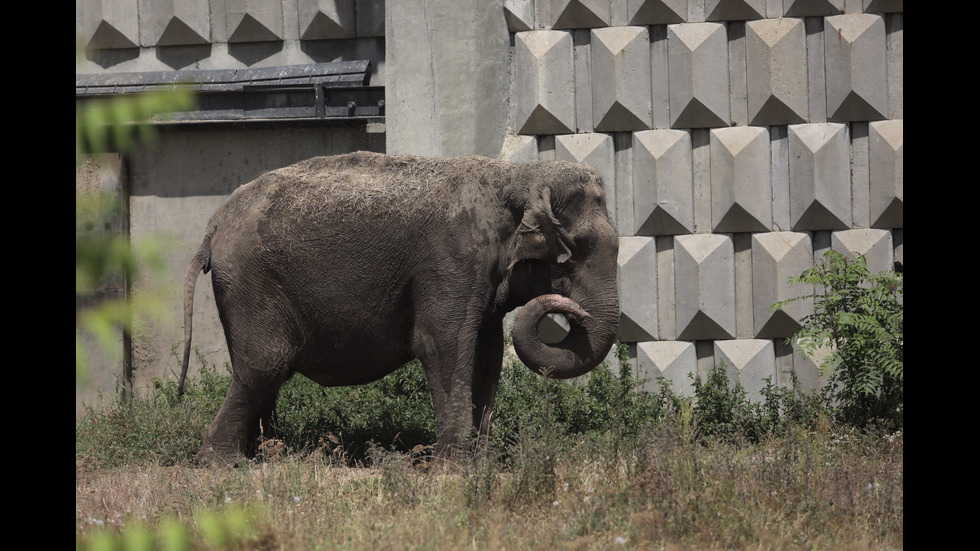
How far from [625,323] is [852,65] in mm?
3230

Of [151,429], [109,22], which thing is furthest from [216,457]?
[109,22]

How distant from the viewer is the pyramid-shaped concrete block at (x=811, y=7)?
29.4ft

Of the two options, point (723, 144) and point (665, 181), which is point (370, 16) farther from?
point (723, 144)

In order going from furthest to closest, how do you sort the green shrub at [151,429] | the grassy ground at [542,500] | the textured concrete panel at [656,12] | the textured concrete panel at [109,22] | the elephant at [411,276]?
1. the textured concrete panel at [109,22]
2. the textured concrete panel at [656,12]
3. the green shrub at [151,429]
4. the elephant at [411,276]
5. the grassy ground at [542,500]

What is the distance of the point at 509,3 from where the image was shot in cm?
930

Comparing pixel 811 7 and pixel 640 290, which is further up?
pixel 811 7

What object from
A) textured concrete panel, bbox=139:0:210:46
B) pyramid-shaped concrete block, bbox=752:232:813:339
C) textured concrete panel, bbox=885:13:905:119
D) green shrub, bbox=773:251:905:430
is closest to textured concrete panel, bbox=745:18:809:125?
textured concrete panel, bbox=885:13:905:119

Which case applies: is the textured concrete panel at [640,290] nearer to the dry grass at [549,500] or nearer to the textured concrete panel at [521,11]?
the textured concrete panel at [521,11]

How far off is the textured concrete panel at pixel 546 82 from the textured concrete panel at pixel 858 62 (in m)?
2.45

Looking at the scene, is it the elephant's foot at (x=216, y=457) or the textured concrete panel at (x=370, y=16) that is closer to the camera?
the elephant's foot at (x=216, y=457)

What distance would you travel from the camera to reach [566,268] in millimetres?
6562

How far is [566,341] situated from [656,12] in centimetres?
414

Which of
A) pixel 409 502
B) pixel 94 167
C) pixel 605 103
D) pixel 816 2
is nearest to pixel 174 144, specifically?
pixel 94 167

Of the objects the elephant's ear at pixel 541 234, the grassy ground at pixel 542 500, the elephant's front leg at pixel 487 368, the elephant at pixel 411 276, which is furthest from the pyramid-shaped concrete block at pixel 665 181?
the grassy ground at pixel 542 500
